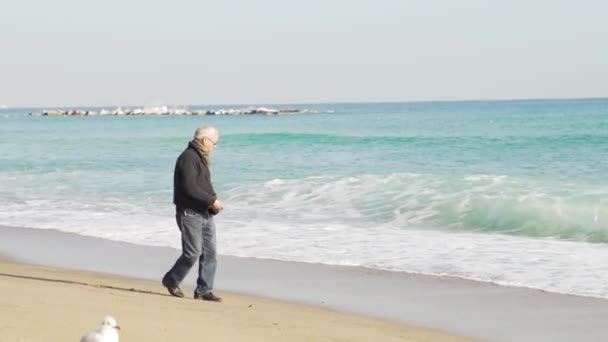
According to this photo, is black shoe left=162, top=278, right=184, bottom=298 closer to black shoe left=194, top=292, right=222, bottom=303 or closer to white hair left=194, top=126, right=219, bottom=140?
black shoe left=194, top=292, right=222, bottom=303

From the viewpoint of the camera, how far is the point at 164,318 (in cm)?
732

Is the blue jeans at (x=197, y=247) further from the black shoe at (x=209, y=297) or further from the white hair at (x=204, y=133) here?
the white hair at (x=204, y=133)

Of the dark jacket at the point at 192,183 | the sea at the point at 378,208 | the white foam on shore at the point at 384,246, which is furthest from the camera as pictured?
the sea at the point at 378,208

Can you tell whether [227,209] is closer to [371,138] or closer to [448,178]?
[448,178]

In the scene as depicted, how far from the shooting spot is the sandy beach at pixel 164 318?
6.60 m

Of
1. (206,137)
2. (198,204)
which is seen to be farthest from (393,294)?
(206,137)

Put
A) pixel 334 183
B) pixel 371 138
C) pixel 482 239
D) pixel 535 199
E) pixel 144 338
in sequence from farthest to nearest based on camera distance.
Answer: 1. pixel 371 138
2. pixel 334 183
3. pixel 535 199
4. pixel 482 239
5. pixel 144 338

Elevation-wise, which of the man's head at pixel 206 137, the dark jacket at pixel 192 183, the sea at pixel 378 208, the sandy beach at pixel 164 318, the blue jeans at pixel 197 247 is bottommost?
the sea at pixel 378 208

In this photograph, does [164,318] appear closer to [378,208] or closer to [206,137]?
[206,137]

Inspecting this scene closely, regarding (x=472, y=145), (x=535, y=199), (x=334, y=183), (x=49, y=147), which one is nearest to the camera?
(x=535, y=199)

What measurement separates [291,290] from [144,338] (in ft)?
11.6

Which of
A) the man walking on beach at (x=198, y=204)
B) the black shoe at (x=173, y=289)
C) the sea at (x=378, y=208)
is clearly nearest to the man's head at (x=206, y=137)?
the man walking on beach at (x=198, y=204)

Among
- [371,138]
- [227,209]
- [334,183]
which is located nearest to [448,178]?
[334,183]

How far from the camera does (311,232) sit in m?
14.7
